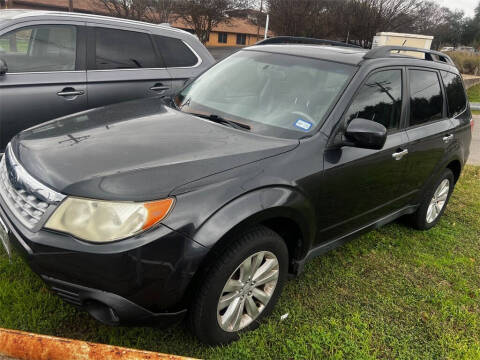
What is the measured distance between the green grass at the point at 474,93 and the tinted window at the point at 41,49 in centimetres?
1731

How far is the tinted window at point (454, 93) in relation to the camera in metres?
3.95

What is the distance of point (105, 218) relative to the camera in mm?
1898

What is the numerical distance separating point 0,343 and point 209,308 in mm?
949

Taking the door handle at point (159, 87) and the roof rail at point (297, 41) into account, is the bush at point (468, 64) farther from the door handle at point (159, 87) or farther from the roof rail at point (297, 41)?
the door handle at point (159, 87)

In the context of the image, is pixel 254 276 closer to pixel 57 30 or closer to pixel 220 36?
pixel 57 30

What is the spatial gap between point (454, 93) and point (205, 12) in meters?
26.5

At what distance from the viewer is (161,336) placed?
2.47 metres

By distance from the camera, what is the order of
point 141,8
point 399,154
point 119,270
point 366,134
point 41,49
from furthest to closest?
point 141,8 < point 41,49 < point 399,154 < point 366,134 < point 119,270

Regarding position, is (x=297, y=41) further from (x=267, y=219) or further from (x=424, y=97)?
(x=267, y=219)

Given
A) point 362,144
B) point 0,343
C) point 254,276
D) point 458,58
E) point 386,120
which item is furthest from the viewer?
point 458,58

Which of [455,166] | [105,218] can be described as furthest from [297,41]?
[105,218]

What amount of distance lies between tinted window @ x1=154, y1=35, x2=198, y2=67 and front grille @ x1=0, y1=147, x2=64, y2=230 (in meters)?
2.80

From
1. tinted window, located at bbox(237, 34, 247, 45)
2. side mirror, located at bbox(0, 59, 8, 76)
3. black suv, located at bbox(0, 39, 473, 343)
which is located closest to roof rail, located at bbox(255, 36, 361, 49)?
black suv, located at bbox(0, 39, 473, 343)

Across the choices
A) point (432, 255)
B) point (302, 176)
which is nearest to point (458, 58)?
point (432, 255)
